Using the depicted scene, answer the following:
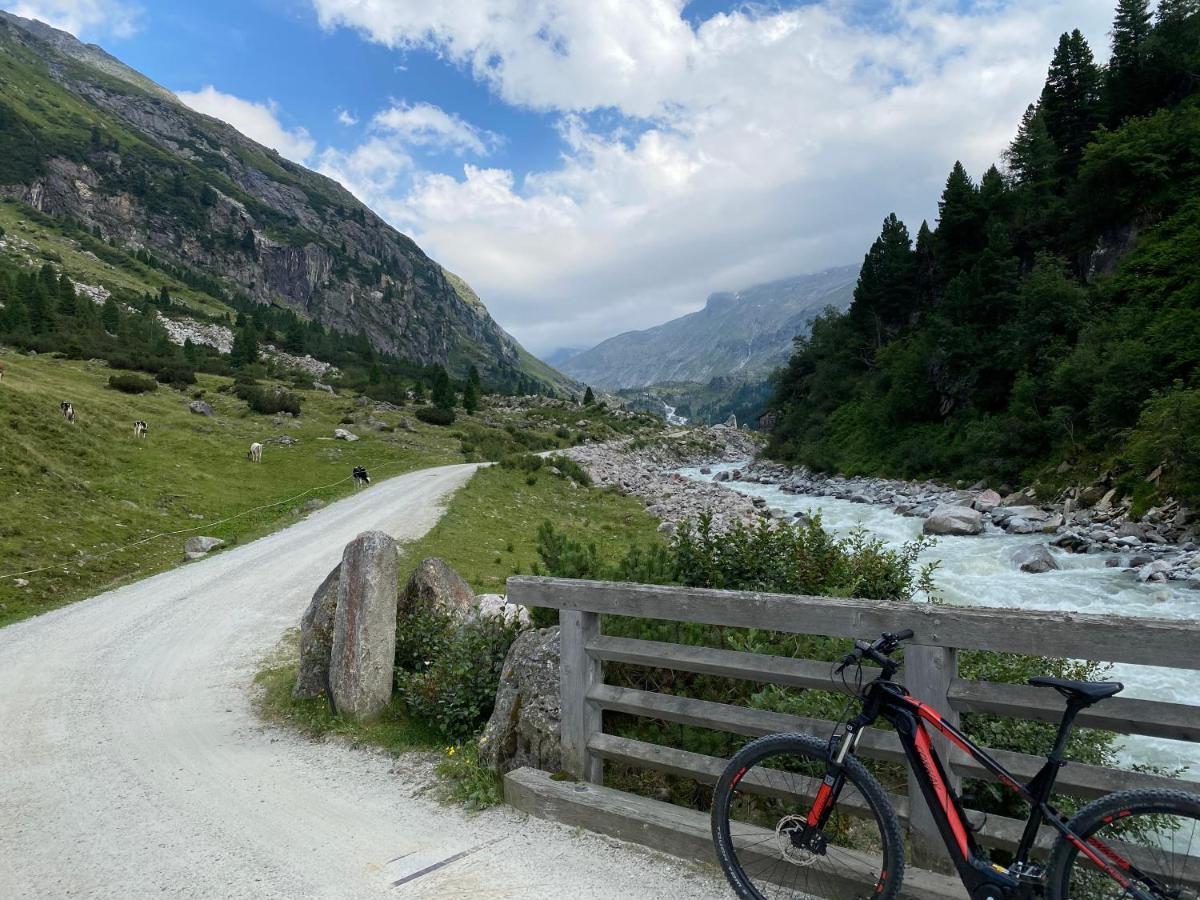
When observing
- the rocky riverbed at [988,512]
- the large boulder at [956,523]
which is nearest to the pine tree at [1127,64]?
the rocky riverbed at [988,512]

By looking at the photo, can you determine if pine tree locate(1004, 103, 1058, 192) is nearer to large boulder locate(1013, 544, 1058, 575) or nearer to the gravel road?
large boulder locate(1013, 544, 1058, 575)

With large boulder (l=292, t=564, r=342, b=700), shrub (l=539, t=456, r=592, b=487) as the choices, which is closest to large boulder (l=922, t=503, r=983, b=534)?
shrub (l=539, t=456, r=592, b=487)

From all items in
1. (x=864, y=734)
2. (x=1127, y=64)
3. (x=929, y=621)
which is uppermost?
(x=1127, y=64)

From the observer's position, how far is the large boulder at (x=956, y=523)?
25.9 m

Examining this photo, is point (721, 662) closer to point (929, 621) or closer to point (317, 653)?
point (929, 621)

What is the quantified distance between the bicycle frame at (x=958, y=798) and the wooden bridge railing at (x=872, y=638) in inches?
10.0

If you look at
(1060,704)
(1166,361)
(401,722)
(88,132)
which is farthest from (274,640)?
(88,132)

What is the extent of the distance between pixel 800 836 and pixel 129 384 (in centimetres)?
5210

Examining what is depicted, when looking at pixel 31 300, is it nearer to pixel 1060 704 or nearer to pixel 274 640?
pixel 274 640

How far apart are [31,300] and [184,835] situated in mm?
83903

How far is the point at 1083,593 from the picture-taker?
16.8 meters

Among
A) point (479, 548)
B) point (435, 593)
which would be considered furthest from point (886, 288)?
point (435, 593)

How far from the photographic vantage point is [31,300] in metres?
65.4

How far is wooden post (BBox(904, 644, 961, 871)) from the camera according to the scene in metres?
3.82
